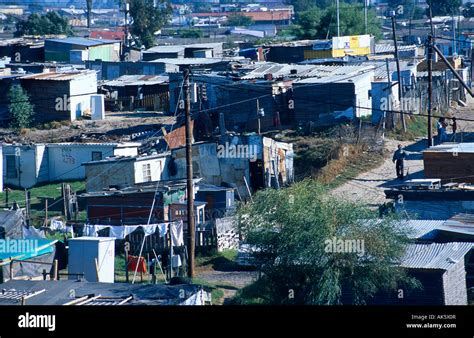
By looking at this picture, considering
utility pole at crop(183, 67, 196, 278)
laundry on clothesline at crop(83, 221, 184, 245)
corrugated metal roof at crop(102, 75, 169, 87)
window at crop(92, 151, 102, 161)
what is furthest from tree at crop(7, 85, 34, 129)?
utility pole at crop(183, 67, 196, 278)

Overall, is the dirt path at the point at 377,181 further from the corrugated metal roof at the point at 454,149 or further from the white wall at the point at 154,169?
the white wall at the point at 154,169

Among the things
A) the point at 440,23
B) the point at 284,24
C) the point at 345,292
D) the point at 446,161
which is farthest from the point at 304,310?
the point at 284,24

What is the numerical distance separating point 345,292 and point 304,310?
18.7 feet

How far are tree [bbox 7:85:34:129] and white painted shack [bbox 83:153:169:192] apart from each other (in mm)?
6918

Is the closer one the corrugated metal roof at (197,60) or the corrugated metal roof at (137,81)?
the corrugated metal roof at (137,81)

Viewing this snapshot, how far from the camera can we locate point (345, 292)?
8.28 metres

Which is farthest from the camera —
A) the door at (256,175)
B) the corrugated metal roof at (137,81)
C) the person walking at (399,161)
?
the corrugated metal roof at (137,81)

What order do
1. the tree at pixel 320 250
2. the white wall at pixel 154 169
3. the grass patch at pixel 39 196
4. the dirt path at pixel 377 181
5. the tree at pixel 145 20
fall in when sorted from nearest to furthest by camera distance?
the tree at pixel 320 250, the dirt path at pixel 377 181, the grass patch at pixel 39 196, the white wall at pixel 154 169, the tree at pixel 145 20

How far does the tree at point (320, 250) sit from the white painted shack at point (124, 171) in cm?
659

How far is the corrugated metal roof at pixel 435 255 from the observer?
8394mm

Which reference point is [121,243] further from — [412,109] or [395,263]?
[412,109]

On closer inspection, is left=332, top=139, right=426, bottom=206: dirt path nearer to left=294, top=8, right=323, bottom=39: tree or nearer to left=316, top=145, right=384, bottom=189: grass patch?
left=316, top=145, right=384, bottom=189: grass patch

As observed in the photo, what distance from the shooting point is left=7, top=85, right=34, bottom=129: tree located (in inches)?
881

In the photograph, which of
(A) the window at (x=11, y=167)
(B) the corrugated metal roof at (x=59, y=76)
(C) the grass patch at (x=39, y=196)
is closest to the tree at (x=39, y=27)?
(B) the corrugated metal roof at (x=59, y=76)
